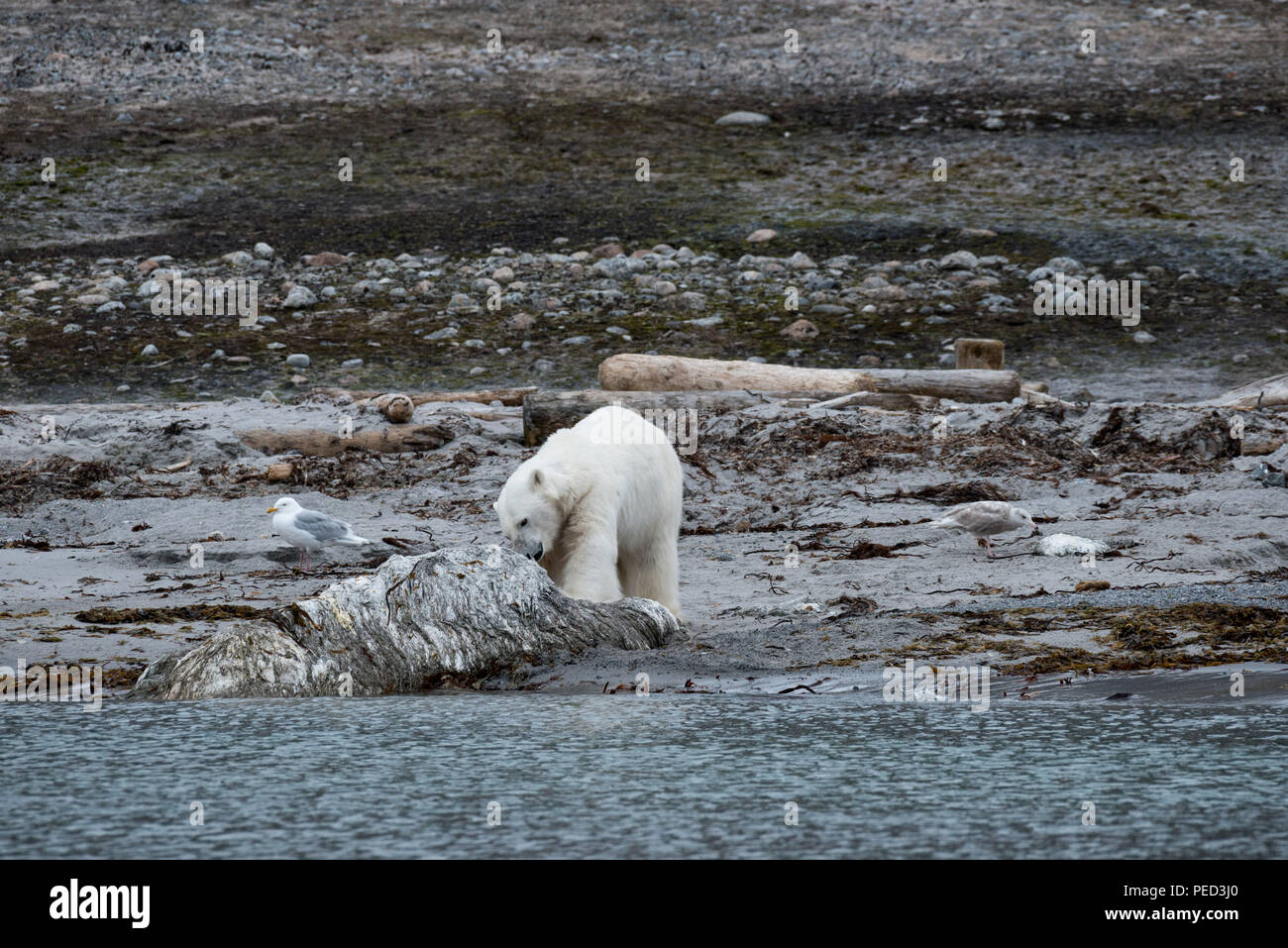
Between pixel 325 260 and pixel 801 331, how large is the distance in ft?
17.8

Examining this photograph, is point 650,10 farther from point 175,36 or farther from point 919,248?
point 919,248

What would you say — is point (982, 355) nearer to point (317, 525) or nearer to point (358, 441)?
point (358, 441)

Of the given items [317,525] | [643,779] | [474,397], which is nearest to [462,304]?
[474,397]

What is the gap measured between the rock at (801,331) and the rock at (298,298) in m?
4.86

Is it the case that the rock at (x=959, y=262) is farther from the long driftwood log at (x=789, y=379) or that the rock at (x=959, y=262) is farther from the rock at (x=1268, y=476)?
the rock at (x=1268, y=476)

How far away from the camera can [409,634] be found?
5113 millimetres

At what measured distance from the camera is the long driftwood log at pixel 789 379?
1036 cm

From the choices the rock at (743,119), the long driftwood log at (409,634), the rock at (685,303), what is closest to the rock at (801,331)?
the rock at (685,303)

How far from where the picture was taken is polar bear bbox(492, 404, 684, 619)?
5.86 meters

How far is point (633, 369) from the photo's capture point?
33.9 ft

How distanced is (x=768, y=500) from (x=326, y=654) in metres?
4.33

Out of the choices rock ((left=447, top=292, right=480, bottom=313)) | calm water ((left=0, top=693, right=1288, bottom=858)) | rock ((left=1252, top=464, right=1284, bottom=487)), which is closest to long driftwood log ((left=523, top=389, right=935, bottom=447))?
rock ((left=1252, top=464, right=1284, bottom=487))
